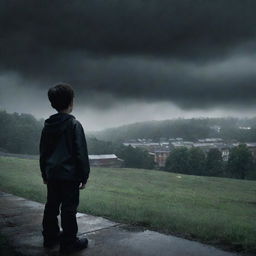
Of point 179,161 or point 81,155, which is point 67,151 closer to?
point 81,155

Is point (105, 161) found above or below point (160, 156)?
above

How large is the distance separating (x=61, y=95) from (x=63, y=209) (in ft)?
3.74

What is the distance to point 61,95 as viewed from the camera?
3.38m

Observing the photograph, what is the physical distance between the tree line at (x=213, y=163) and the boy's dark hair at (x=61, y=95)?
64887mm

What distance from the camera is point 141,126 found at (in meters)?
185

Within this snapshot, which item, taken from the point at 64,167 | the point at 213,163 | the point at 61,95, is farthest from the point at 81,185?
the point at 213,163

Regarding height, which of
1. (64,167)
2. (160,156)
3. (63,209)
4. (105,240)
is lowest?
(160,156)

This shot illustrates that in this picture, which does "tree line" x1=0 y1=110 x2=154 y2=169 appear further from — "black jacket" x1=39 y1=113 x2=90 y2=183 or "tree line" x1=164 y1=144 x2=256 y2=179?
"black jacket" x1=39 y1=113 x2=90 y2=183

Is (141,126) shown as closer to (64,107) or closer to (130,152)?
(130,152)

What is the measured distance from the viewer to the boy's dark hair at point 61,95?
133 inches

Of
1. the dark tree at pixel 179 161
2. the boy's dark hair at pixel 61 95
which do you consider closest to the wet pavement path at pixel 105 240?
the boy's dark hair at pixel 61 95

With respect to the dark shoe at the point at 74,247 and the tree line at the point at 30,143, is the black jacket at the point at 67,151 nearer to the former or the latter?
the dark shoe at the point at 74,247

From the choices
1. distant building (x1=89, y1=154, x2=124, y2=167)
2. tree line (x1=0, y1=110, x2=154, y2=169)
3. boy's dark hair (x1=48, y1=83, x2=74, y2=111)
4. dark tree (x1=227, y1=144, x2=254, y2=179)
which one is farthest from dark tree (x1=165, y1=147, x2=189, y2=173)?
boy's dark hair (x1=48, y1=83, x2=74, y2=111)

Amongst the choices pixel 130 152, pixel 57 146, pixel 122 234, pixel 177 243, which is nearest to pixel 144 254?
pixel 177 243
